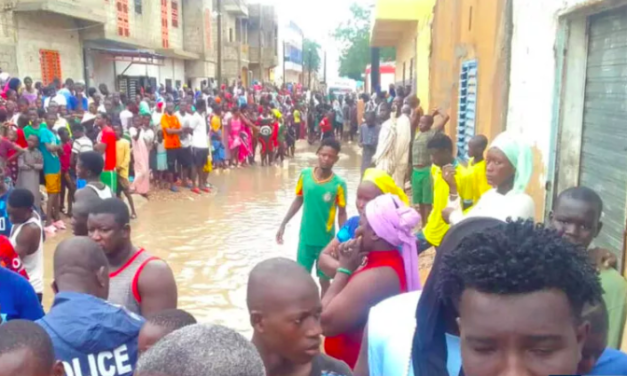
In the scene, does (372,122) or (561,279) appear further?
(372,122)

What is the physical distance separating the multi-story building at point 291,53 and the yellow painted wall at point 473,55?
48674 millimetres

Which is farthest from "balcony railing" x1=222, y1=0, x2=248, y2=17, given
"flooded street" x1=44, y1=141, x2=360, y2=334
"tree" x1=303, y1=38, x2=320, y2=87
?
"tree" x1=303, y1=38, x2=320, y2=87

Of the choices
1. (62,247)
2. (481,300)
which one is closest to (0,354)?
(62,247)

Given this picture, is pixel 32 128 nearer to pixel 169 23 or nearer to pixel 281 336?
pixel 281 336

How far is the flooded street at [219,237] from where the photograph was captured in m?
6.33

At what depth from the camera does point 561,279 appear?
1.33m

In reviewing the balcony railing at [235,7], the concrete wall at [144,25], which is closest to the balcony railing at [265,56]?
the balcony railing at [235,7]

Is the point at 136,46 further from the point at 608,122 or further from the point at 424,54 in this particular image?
the point at 608,122

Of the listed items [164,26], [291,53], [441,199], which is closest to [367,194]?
[441,199]

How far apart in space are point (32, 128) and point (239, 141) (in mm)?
7582

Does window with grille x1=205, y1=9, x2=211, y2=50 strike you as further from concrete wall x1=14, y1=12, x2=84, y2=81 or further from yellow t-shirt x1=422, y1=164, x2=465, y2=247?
yellow t-shirt x1=422, y1=164, x2=465, y2=247

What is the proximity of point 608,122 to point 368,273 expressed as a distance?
273cm

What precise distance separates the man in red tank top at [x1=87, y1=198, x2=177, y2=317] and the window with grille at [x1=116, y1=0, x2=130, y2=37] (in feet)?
65.8

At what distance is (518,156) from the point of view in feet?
13.0
